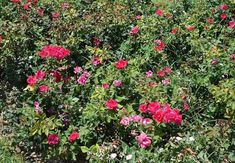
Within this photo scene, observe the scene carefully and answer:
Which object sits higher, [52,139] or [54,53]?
[54,53]

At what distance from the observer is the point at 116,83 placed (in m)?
3.99

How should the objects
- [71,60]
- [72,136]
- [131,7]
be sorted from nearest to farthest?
[72,136] < [71,60] < [131,7]

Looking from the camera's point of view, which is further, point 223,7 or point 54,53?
point 223,7

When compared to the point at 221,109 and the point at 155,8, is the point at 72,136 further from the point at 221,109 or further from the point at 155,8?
the point at 155,8

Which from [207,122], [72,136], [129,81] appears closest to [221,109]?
[207,122]

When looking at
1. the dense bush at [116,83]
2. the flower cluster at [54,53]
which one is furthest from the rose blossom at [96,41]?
the flower cluster at [54,53]

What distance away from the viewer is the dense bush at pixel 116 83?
366cm

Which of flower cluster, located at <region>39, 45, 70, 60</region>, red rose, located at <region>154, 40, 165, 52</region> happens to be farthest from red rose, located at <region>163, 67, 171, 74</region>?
flower cluster, located at <region>39, 45, 70, 60</region>

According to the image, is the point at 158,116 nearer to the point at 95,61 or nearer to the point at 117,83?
the point at 117,83

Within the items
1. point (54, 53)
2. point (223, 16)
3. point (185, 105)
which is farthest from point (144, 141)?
point (223, 16)

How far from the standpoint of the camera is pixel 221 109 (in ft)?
13.4

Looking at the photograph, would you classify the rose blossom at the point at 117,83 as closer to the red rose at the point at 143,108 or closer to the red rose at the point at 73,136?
the red rose at the point at 143,108

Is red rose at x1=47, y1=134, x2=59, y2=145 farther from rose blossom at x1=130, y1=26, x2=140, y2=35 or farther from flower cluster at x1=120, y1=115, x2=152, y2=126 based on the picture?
rose blossom at x1=130, y1=26, x2=140, y2=35

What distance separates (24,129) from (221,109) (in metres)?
1.77
